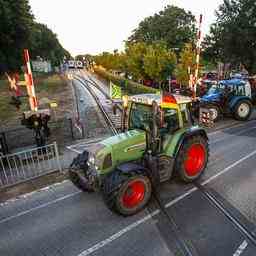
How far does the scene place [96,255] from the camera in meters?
4.02

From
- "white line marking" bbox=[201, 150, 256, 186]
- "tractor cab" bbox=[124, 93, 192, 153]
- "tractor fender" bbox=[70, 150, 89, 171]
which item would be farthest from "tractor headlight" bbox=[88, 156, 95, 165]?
"white line marking" bbox=[201, 150, 256, 186]

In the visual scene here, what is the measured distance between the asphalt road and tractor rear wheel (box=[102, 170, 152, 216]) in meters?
0.23

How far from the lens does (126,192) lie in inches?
187

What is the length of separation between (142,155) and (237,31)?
16480mm

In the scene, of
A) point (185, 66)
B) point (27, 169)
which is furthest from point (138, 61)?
point (27, 169)

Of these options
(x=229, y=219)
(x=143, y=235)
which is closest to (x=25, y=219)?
(x=143, y=235)

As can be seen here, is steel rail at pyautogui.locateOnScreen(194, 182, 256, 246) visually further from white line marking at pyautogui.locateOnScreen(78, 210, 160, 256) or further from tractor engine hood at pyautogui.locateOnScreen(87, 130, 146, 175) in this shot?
tractor engine hood at pyautogui.locateOnScreen(87, 130, 146, 175)

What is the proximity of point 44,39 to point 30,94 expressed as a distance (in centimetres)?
6773

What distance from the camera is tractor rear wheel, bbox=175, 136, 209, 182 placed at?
5734mm

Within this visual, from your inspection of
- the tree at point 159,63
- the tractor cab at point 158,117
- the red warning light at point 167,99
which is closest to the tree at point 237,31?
the tree at point 159,63

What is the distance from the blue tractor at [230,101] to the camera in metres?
11.8

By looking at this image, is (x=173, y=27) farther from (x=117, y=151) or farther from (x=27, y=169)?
(x=117, y=151)

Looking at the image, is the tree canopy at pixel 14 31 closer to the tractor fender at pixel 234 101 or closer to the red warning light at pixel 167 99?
the tractor fender at pixel 234 101

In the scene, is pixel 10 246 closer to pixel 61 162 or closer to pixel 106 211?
pixel 106 211
